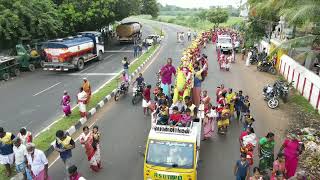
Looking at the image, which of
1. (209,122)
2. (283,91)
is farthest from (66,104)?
(283,91)

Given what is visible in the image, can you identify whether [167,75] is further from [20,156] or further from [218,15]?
[218,15]

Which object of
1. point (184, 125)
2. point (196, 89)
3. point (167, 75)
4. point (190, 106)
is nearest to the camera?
point (184, 125)

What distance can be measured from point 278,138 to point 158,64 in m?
16.3

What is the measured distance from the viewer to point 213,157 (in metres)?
10.9

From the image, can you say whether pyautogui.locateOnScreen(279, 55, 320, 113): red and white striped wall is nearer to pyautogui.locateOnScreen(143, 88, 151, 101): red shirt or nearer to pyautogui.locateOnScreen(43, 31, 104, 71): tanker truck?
pyautogui.locateOnScreen(143, 88, 151, 101): red shirt

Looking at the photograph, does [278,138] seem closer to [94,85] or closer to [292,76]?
[292,76]

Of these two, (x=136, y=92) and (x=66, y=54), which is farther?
(x=66, y=54)

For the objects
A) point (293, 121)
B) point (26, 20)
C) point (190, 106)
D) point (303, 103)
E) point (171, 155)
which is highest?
point (26, 20)

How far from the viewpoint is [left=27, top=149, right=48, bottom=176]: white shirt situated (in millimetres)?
8043

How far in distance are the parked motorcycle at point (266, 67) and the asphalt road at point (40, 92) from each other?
10.3 meters

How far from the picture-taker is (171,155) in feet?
27.6

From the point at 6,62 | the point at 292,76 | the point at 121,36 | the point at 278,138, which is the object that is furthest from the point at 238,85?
the point at 121,36

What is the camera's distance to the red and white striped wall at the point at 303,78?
1577 centimetres

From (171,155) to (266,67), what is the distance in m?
18.1
